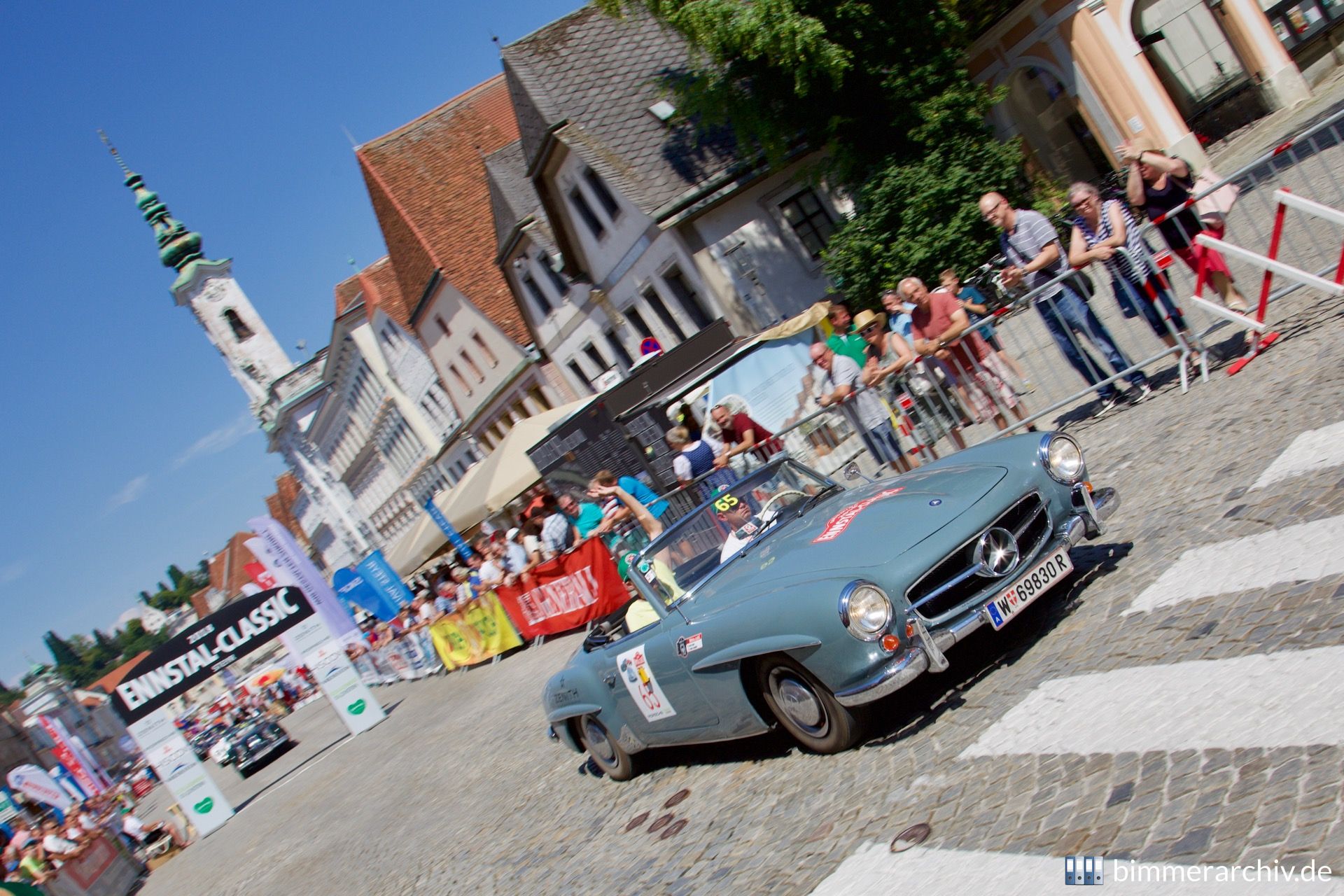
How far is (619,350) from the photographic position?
111ft

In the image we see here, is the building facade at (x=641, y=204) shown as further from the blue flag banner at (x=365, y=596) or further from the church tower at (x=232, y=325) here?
the church tower at (x=232, y=325)

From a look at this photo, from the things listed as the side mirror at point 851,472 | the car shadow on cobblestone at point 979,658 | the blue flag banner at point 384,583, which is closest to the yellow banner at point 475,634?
the blue flag banner at point 384,583

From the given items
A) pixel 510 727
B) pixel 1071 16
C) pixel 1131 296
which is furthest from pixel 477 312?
pixel 1131 296

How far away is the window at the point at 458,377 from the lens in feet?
148

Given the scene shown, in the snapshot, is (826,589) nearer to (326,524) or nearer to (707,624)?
(707,624)

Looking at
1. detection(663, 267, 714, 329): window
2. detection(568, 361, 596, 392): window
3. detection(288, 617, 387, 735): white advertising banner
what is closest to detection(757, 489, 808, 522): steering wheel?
detection(288, 617, 387, 735): white advertising banner

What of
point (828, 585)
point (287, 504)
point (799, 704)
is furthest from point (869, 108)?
point (287, 504)

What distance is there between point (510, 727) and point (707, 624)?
7188mm

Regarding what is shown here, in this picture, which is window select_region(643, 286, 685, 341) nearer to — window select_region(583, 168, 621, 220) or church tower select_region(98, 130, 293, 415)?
window select_region(583, 168, 621, 220)

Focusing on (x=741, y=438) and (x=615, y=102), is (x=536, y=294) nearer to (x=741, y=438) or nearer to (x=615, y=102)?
(x=615, y=102)

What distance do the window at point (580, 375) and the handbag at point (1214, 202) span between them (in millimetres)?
26613

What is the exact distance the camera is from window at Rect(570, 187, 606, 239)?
31859 millimetres

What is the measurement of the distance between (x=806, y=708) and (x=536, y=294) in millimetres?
32588

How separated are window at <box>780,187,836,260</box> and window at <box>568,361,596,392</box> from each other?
9451 mm
